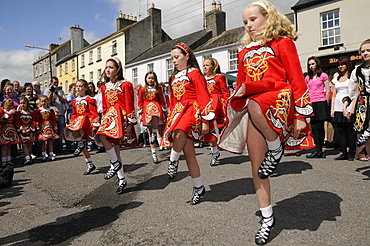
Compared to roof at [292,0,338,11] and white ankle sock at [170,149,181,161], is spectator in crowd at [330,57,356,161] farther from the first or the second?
roof at [292,0,338,11]

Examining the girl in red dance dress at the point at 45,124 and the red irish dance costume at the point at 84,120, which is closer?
the red irish dance costume at the point at 84,120

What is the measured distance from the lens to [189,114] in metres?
3.88

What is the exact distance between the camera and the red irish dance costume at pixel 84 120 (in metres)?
6.35

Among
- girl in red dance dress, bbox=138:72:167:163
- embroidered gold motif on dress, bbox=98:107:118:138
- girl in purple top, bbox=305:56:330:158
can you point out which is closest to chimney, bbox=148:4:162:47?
girl in red dance dress, bbox=138:72:167:163

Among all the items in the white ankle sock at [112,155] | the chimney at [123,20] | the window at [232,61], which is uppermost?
the chimney at [123,20]

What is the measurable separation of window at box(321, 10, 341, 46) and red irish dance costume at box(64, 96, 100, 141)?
53.5 ft

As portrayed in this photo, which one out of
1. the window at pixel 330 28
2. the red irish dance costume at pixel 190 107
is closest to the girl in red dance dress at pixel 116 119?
the red irish dance costume at pixel 190 107

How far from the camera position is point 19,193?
473 centimetres

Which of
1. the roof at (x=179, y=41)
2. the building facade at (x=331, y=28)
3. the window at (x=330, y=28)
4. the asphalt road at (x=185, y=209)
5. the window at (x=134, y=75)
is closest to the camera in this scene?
the asphalt road at (x=185, y=209)

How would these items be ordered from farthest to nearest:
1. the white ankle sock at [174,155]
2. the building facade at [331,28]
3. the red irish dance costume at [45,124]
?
the building facade at [331,28] < the red irish dance costume at [45,124] < the white ankle sock at [174,155]

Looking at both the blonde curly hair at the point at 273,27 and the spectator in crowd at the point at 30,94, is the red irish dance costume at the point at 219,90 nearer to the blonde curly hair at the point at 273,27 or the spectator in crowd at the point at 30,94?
the blonde curly hair at the point at 273,27

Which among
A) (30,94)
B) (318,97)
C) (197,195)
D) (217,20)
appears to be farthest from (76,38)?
(197,195)

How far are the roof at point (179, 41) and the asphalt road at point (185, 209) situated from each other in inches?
854

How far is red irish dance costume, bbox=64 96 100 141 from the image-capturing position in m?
6.35
